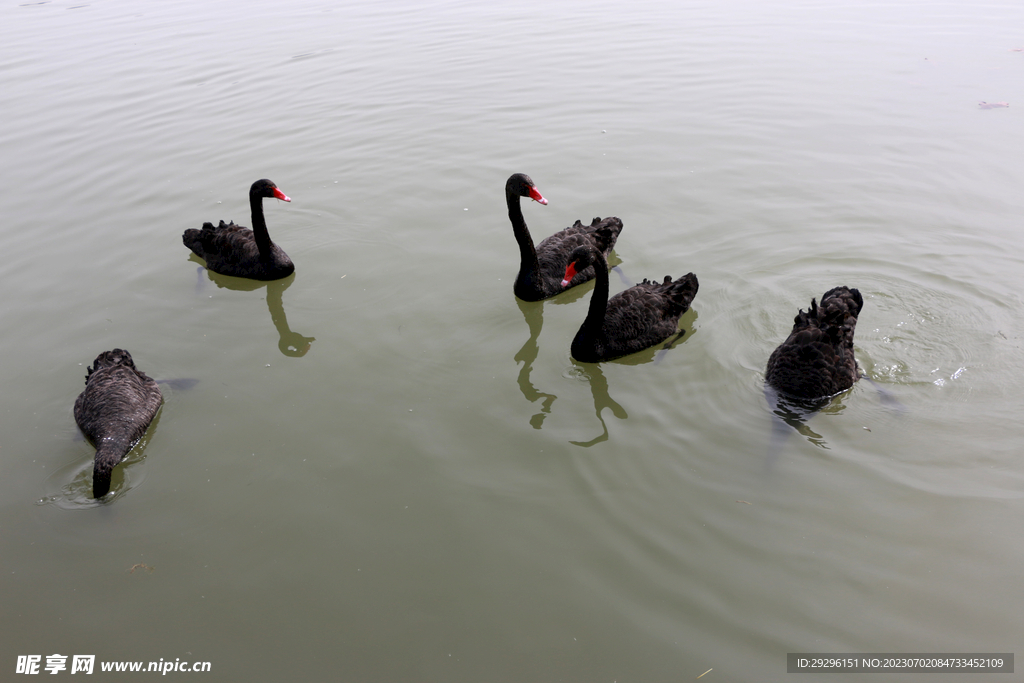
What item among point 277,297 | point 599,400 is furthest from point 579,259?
point 277,297

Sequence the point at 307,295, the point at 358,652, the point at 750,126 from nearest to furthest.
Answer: the point at 358,652
the point at 307,295
the point at 750,126

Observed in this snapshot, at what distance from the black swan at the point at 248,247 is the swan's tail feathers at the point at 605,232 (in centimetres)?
288

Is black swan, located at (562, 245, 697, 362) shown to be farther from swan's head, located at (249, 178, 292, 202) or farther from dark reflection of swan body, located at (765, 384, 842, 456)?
swan's head, located at (249, 178, 292, 202)

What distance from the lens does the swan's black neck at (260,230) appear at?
6.60 metres

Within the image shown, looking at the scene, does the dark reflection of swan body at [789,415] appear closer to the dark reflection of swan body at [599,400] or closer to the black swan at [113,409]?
the dark reflection of swan body at [599,400]

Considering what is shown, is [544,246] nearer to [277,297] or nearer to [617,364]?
[617,364]

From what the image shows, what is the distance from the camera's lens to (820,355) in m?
4.60

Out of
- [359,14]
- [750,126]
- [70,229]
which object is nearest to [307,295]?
[70,229]

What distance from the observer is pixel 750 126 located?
31.3 ft

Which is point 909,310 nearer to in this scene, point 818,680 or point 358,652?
point 818,680

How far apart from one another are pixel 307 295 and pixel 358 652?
3.94 m

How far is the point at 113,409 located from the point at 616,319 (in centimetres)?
353

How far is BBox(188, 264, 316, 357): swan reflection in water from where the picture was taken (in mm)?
5871

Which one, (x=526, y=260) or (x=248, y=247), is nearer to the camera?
(x=526, y=260)
